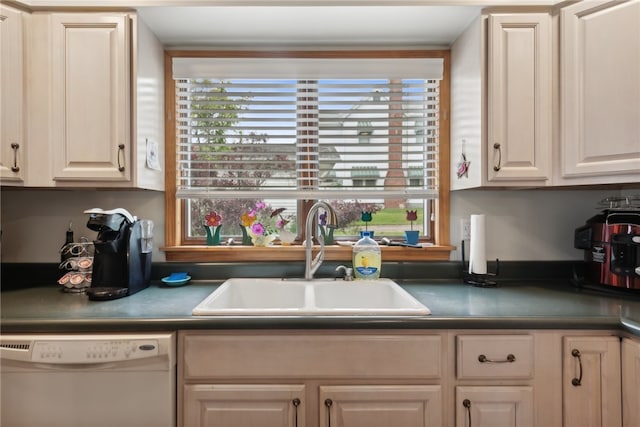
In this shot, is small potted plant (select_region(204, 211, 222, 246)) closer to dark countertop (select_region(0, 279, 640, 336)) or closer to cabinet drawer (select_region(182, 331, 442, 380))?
dark countertop (select_region(0, 279, 640, 336))

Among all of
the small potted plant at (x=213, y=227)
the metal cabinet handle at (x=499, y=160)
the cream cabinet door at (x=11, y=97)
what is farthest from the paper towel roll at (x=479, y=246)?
the cream cabinet door at (x=11, y=97)

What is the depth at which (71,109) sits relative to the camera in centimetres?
138

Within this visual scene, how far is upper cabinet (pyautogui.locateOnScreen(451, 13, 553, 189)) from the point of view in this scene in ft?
4.55

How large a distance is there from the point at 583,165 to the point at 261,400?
5.03ft

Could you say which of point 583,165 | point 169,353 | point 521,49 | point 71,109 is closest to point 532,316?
point 583,165

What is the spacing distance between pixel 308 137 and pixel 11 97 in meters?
1.29

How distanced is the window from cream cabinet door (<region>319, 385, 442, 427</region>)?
0.88 meters

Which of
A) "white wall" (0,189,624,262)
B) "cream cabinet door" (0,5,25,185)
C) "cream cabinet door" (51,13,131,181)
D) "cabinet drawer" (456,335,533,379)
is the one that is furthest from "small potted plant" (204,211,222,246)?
"cabinet drawer" (456,335,533,379)

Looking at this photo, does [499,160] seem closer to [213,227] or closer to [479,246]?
[479,246]

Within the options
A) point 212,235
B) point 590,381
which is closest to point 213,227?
point 212,235

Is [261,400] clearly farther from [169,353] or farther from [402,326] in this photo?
[402,326]

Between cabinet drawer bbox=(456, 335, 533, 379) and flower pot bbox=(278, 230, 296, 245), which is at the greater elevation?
flower pot bbox=(278, 230, 296, 245)

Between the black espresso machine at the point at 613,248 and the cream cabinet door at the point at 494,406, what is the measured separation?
0.71 m

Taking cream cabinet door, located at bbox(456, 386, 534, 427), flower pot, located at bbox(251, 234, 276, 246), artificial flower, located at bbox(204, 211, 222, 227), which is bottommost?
cream cabinet door, located at bbox(456, 386, 534, 427)
